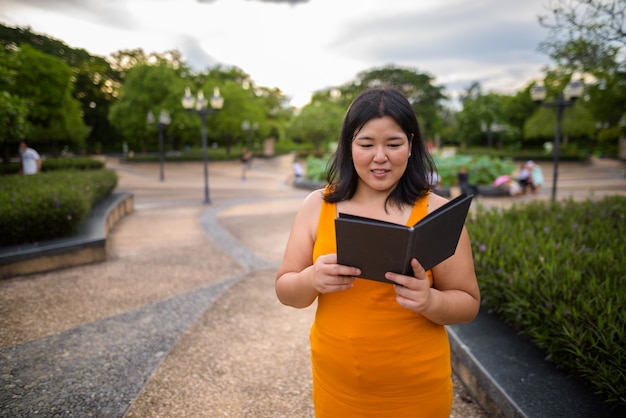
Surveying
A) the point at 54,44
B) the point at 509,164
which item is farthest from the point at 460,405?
the point at 509,164

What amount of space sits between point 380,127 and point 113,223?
28.3ft

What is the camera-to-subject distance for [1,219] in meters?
5.03

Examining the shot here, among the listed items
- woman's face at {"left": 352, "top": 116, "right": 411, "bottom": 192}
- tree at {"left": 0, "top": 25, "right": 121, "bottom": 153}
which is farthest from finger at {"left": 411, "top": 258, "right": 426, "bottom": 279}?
tree at {"left": 0, "top": 25, "right": 121, "bottom": 153}

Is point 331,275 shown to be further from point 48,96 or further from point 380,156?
point 48,96

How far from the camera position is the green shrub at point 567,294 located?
220 centimetres

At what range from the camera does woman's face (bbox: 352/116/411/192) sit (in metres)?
1.31

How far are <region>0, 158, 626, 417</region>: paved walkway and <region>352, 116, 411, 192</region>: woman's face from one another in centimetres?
196

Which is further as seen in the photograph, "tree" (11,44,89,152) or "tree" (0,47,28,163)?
"tree" (11,44,89,152)

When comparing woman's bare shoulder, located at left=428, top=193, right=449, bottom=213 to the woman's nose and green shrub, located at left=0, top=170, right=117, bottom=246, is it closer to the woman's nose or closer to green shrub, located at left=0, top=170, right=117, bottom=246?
the woman's nose

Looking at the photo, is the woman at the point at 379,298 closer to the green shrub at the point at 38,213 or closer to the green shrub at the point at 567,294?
the green shrub at the point at 567,294

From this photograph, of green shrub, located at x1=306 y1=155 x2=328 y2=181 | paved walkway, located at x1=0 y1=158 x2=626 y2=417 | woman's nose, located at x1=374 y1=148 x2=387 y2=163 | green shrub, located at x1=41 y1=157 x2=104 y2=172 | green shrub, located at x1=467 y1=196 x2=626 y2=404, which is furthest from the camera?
green shrub, located at x1=41 y1=157 x2=104 y2=172

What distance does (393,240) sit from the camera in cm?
102

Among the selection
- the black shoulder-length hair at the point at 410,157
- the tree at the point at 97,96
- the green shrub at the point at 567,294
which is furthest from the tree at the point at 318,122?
the black shoulder-length hair at the point at 410,157

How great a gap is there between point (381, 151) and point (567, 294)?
2344 millimetres
